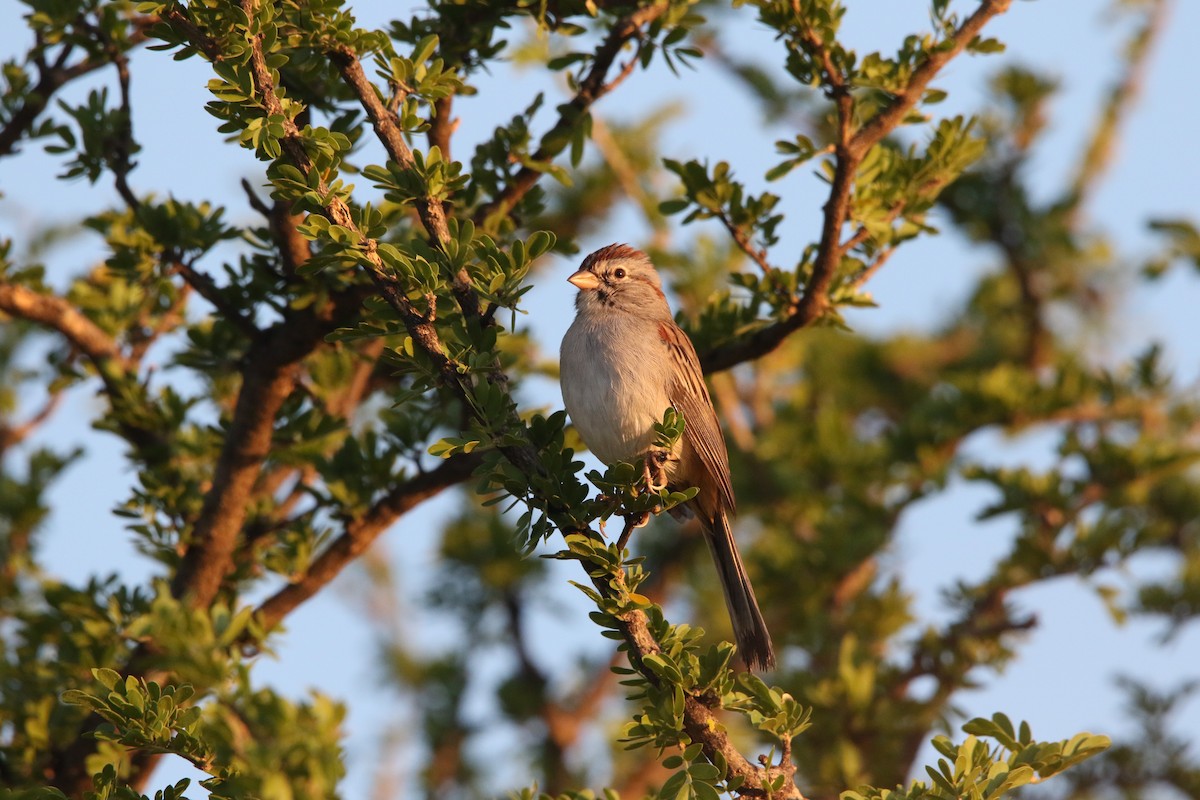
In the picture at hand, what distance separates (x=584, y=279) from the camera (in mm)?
5531

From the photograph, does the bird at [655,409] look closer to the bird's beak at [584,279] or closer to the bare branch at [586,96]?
the bird's beak at [584,279]

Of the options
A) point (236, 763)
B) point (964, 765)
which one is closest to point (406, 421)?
point (236, 763)

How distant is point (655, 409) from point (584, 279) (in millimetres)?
947

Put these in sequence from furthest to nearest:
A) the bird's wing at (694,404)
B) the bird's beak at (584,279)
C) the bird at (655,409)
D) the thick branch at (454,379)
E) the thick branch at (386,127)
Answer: the bird's beak at (584,279)
the bird's wing at (694,404)
the bird at (655,409)
the thick branch at (386,127)
the thick branch at (454,379)

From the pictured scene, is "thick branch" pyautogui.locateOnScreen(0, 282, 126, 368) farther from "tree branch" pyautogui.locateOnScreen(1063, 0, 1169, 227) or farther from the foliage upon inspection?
"tree branch" pyautogui.locateOnScreen(1063, 0, 1169, 227)

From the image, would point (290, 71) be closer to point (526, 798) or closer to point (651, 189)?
point (526, 798)

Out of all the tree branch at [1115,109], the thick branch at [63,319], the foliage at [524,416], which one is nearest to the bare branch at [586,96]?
the foliage at [524,416]

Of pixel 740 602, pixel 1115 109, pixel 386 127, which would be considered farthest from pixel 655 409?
pixel 1115 109

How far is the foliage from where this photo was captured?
3.47 m

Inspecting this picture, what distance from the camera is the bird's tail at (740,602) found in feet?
15.3

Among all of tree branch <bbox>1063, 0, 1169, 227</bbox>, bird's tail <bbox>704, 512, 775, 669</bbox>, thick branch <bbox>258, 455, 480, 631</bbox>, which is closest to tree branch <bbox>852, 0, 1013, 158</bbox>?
bird's tail <bbox>704, 512, 775, 669</bbox>

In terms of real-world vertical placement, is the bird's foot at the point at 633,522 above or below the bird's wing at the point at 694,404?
below

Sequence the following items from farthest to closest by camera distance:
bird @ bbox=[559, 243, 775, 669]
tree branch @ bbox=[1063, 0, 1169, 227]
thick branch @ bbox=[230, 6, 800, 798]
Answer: tree branch @ bbox=[1063, 0, 1169, 227], bird @ bbox=[559, 243, 775, 669], thick branch @ bbox=[230, 6, 800, 798]

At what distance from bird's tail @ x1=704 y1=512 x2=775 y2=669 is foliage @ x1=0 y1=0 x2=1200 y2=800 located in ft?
1.29
